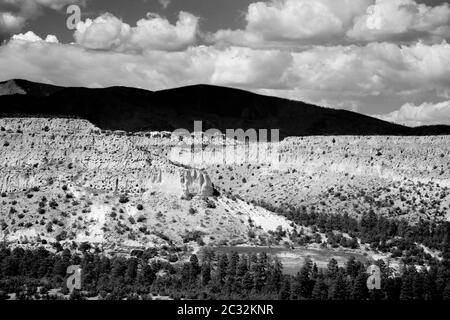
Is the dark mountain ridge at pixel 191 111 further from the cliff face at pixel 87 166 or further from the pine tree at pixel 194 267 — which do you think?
the pine tree at pixel 194 267

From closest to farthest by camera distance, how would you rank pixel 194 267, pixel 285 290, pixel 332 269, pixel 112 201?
pixel 285 290 → pixel 194 267 → pixel 332 269 → pixel 112 201

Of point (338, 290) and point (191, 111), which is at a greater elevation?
point (191, 111)

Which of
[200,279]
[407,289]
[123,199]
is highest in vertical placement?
[123,199]

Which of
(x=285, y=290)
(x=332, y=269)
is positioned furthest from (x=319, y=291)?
(x=332, y=269)

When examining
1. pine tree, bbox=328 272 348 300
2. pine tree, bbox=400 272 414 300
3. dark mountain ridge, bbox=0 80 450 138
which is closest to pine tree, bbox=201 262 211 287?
pine tree, bbox=328 272 348 300

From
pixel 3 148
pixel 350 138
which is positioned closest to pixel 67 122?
pixel 3 148

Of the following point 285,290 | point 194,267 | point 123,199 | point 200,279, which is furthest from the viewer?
point 123,199

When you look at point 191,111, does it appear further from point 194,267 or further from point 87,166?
point 194,267

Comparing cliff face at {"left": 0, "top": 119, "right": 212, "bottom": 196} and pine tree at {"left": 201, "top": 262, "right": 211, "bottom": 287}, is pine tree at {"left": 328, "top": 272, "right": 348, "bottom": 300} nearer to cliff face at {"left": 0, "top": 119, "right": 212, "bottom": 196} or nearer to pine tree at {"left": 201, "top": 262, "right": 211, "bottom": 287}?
pine tree at {"left": 201, "top": 262, "right": 211, "bottom": 287}
